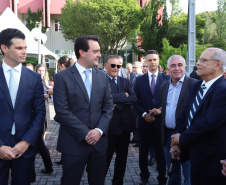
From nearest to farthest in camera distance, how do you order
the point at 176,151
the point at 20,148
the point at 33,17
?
1. the point at 20,148
2. the point at 176,151
3. the point at 33,17

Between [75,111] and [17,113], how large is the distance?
Result: 1.95 feet

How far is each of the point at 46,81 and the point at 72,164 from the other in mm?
3369

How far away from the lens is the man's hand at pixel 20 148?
8.33 ft

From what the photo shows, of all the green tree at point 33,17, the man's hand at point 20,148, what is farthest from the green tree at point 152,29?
the man's hand at point 20,148

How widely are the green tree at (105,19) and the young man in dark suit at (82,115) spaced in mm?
29145

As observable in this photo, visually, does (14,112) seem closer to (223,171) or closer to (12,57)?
(12,57)

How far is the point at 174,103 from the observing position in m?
3.85

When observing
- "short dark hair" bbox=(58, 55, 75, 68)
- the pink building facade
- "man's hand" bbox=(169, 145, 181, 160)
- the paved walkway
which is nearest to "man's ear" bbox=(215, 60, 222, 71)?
"man's hand" bbox=(169, 145, 181, 160)

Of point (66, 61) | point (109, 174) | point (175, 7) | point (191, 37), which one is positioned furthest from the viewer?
point (175, 7)

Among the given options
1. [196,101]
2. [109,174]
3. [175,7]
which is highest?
[175,7]

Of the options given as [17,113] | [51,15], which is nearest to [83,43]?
[17,113]

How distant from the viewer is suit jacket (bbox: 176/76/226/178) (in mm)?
2373

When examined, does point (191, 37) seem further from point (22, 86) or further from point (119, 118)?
point (22, 86)

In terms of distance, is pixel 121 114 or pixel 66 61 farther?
pixel 66 61
